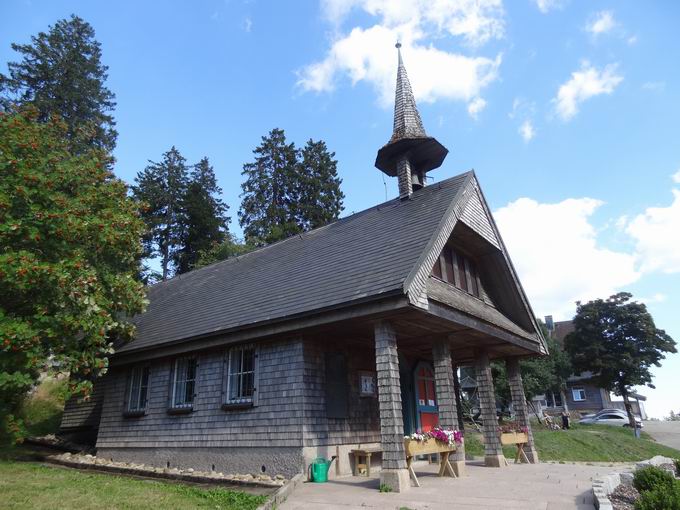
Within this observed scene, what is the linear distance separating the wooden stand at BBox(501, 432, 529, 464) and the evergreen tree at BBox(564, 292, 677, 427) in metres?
26.7

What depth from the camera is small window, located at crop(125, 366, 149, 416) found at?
1405 centimetres

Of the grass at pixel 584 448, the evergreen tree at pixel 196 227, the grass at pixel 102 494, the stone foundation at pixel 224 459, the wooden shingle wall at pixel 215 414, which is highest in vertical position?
the evergreen tree at pixel 196 227

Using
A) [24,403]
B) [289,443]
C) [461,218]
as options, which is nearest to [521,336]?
[461,218]

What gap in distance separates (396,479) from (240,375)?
16.4 feet

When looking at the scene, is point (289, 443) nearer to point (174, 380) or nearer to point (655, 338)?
→ point (174, 380)

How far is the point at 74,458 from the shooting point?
42.3 feet

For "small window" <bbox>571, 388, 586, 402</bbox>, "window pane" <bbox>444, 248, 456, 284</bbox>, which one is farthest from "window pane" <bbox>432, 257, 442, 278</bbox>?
"small window" <bbox>571, 388, 586, 402</bbox>

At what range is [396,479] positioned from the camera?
306 inches

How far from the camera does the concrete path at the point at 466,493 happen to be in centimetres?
661

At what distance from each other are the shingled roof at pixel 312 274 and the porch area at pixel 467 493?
3.30 metres

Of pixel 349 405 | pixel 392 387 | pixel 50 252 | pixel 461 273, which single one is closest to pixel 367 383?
pixel 349 405

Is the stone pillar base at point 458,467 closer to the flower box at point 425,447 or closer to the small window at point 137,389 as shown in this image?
the flower box at point 425,447

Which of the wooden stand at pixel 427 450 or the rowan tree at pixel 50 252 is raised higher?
the rowan tree at pixel 50 252

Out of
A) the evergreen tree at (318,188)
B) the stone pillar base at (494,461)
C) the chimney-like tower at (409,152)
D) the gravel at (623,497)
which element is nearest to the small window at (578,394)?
the evergreen tree at (318,188)
